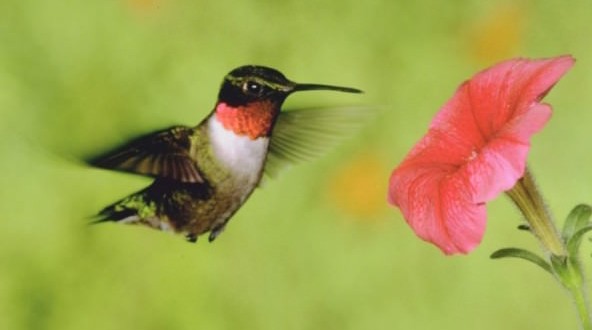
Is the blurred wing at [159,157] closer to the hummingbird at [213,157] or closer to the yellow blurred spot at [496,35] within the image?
the hummingbird at [213,157]

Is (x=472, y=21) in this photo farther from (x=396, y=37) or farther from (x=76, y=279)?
(x=76, y=279)

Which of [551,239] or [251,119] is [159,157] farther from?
[551,239]

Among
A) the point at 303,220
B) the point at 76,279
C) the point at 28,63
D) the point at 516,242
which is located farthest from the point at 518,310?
the point at 28,63

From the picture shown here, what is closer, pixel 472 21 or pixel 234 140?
A: pixel 234 140

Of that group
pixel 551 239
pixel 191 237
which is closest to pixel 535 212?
pixel 551 239

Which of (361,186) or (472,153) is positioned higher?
(472,153)

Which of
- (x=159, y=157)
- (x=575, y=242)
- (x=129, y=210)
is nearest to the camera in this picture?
(x=575, y=242)

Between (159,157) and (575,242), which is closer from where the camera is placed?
(575,242)
